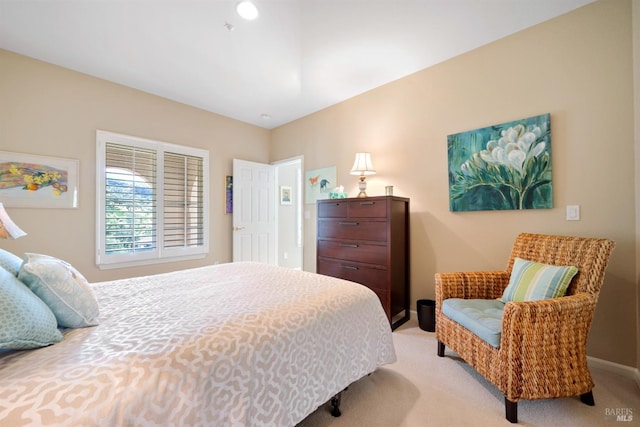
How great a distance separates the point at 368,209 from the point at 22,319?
7.91 feet

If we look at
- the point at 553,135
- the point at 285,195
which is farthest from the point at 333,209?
the point at 285,195

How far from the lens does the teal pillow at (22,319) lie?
0.78m

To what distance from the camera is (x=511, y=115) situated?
2.32 meters

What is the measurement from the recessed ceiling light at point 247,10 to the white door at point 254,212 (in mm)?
2211

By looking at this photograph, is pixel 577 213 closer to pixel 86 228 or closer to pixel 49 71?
pixel 86 228

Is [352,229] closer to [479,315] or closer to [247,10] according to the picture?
[479,315]

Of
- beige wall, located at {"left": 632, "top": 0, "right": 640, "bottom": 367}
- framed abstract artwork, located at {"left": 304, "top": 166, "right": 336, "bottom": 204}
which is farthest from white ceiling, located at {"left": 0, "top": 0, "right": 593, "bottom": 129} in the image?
framed abstract artwork, located at {"left": 304, "top": 166, "right": 336, "bottom": 204}

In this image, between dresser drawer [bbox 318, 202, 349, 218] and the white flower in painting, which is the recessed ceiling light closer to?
dresser drawer [bbox 318, 202, 349, 218]

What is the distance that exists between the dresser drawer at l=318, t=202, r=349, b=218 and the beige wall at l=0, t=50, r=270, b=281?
200 centimetres

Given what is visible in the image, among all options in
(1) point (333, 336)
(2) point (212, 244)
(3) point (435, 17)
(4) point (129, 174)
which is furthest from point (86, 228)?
(3) point (435, 17)

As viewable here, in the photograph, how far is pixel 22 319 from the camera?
0.83 metres

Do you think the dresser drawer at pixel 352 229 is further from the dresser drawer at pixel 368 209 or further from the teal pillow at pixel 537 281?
the teal pillow at pixel 537 281

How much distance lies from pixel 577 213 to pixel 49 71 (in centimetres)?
505

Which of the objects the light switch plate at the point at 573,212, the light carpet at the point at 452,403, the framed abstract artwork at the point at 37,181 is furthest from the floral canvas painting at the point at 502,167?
the framed abstract artwork at the point at 37,181
